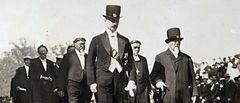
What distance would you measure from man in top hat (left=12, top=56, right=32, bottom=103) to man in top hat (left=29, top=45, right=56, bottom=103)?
6 cm

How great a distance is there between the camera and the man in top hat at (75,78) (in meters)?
6.98

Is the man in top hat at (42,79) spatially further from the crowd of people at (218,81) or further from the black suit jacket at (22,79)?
the crowd of people at (218,81)

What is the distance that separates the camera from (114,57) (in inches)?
259

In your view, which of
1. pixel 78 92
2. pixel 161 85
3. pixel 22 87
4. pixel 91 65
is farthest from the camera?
pixel 22 87

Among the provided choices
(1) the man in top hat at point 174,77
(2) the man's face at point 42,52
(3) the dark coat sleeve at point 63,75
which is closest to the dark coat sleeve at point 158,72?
(1) the man in top hat at point 174,77

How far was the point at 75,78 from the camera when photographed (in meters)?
7.02

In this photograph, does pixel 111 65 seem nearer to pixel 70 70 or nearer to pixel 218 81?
pixel 70 70

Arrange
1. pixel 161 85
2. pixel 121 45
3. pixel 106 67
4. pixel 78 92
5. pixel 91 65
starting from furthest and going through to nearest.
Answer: pixel 161 85 → pixel 78 92 → pixel 121 45 → pixel 106 67 → pixel 91 65

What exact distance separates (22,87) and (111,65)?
129 cm

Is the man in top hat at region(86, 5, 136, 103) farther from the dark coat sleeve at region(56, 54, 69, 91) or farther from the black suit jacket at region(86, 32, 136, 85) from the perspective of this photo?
the dark coat sleeve at region(56, 54, 69, 91)

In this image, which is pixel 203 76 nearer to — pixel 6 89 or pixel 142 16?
pixel 142 16

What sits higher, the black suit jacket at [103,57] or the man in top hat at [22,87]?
the black suit jacket at [103,57]

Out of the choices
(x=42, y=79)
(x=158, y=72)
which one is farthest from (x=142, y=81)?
(x=42, y=79)

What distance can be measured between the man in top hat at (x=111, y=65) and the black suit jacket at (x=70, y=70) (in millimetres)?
530
